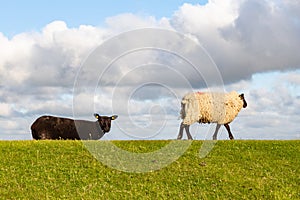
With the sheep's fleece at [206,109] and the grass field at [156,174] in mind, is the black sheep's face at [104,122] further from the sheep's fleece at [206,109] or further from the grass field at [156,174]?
the grass field at [156,174]

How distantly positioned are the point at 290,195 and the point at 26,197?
30.0 ft

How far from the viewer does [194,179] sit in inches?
774

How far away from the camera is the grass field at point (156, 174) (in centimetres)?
1839

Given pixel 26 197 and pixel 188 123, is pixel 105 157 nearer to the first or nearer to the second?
pixel 26 197

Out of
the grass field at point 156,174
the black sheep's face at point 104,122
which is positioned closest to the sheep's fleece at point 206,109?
the grass field at point 156,174

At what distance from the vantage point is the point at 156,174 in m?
20.3

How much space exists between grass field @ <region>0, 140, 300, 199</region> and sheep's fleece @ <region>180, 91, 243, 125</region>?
193 inches

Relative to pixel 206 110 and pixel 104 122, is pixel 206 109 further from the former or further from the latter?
pixel 104 122

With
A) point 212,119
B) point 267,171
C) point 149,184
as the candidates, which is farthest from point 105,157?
point 212,119

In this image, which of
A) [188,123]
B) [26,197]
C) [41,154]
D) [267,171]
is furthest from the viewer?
[188,123]

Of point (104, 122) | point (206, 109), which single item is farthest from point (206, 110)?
point (104, 122)

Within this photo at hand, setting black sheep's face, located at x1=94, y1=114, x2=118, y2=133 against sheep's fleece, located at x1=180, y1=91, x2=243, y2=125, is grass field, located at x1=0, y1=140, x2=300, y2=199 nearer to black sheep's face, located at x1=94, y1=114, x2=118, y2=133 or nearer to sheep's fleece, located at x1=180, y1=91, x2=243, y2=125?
sheep's fleece, located at x1=180, y1=91, x2=243, y2=125

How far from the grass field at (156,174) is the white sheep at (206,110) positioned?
4.85 m

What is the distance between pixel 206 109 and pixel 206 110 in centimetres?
6
